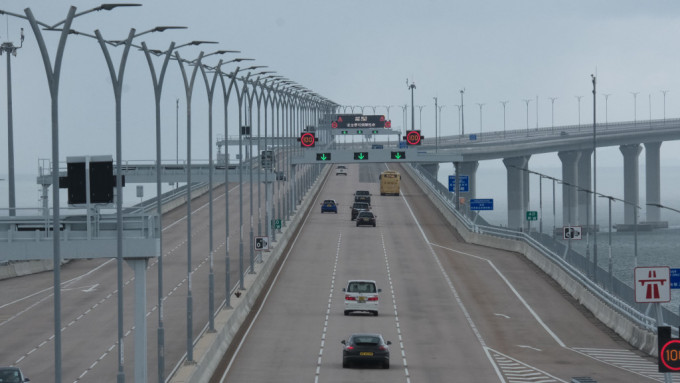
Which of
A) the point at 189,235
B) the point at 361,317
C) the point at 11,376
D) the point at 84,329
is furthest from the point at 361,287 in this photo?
the point at 11,376

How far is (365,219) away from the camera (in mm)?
110250

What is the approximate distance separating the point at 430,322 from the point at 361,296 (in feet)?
12.8

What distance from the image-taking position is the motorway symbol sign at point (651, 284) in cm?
3341

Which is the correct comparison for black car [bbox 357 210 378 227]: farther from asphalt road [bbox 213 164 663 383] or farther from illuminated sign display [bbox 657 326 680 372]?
illuminated sign display [bbox 657 326 680 372]

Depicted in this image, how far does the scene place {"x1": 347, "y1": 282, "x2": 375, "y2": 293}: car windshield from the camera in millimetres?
64188

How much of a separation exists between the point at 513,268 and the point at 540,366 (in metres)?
32.7

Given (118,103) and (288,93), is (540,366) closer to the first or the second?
(118,103)

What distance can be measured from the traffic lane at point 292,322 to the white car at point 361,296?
166 cm

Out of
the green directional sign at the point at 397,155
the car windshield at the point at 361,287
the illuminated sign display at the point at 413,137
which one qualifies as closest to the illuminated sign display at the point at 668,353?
the car windshield at the point at 361,287

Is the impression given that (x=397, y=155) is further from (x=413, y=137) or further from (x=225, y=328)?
(x=225, y=328)

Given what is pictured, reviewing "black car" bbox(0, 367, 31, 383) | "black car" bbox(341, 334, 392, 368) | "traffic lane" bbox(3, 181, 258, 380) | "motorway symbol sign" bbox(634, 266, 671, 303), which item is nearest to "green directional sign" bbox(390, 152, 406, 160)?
"traffic lane" bbox(3, 181, 258, 380)

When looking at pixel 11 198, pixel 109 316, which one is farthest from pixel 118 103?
pixel 11 198

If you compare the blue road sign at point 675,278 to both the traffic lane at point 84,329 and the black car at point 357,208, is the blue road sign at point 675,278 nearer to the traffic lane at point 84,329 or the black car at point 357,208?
the traffic lane at point 84,329

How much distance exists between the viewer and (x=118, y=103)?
35.1 metres
